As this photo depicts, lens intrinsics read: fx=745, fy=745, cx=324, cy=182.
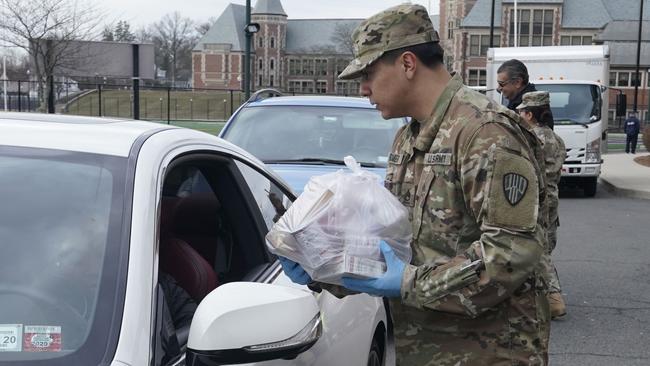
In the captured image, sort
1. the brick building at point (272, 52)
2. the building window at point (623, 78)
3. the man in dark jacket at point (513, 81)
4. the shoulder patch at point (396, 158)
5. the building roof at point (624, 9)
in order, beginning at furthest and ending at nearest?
the brick building at point (272, 52)
the building roof at point (624, 9)
the building window at point (623, 78)
the man in dark jacket at point (513, 81)
the shoulder patch at point (396, 158)

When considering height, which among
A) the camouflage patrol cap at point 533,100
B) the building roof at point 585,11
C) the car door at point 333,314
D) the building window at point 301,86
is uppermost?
the building roof at point 585,11

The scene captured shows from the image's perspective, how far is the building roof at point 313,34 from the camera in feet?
375

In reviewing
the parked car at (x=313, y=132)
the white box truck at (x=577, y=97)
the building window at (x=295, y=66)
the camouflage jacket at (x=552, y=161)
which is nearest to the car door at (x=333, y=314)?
the camouflage jacket at (x=552, y=161)

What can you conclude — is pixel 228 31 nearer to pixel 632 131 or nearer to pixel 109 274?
pixel 632 131

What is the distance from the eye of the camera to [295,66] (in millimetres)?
116562

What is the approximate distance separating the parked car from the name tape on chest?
4250mm

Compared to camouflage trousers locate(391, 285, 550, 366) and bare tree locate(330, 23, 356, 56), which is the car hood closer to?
camouflage trousers locate(391, 285, 550, 366)

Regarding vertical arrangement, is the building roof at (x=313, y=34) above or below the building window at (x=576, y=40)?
above

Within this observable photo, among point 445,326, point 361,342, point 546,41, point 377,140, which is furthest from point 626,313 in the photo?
point 546,41

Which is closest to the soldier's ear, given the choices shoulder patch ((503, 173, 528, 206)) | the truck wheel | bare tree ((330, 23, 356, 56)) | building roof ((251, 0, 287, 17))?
shoulder patch ((503, 173, 528, 206))

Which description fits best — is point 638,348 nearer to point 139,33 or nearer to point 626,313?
point 626,313

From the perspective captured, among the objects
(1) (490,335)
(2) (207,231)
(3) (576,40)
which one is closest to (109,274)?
(1) (490,335)

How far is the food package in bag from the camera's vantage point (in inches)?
80.8

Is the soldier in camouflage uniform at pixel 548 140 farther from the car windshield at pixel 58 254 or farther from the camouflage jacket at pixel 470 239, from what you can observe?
the car windshield at pixel 58 254
